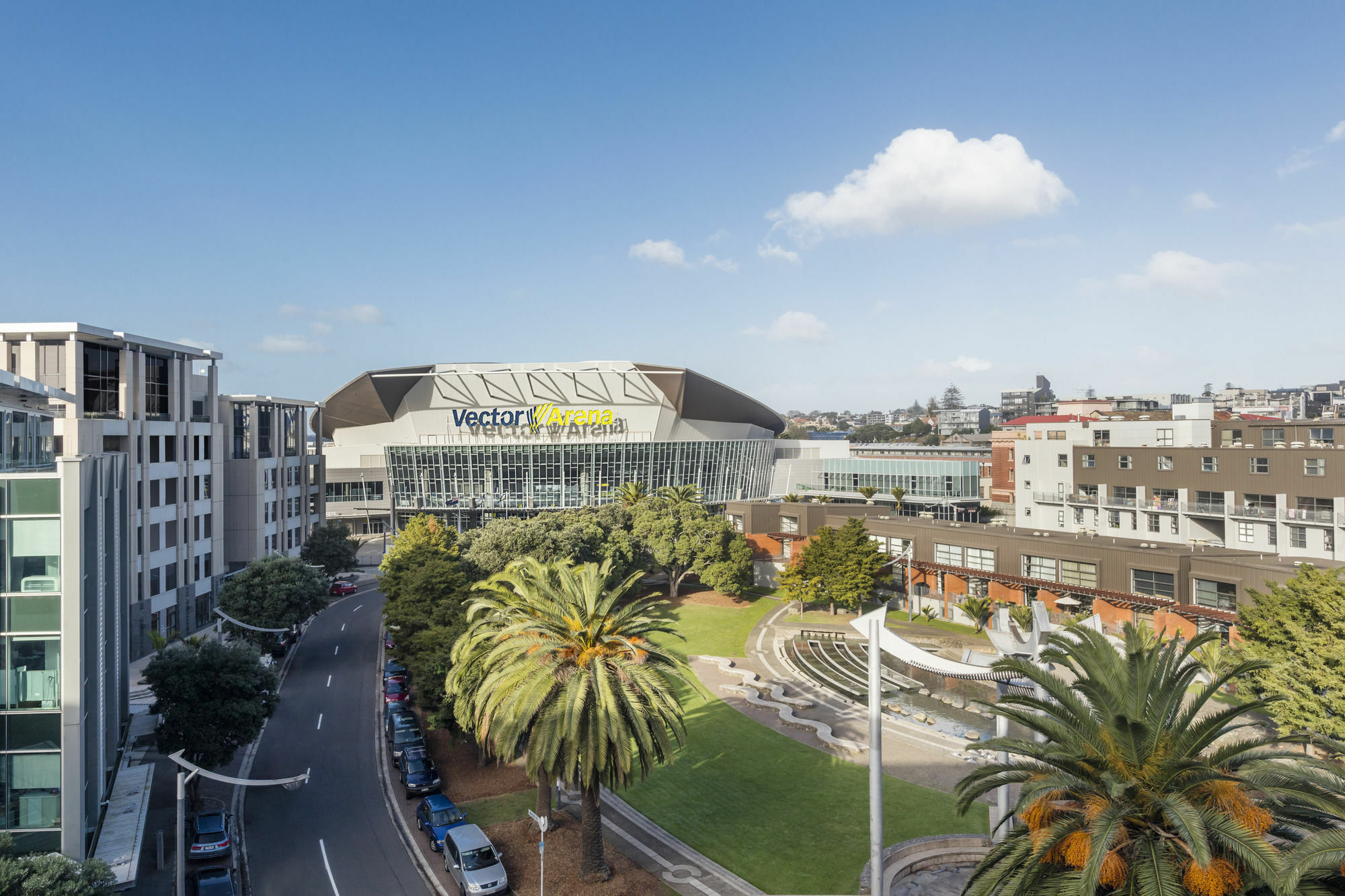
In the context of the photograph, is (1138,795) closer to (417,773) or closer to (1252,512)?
(417,773)

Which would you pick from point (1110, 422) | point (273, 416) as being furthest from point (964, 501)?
point (273, 416)

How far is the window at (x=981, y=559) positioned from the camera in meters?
55.0

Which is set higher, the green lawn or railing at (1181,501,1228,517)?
railing at (1181,501,1228,517)

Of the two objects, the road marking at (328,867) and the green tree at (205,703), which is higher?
the green tree at (205,703)

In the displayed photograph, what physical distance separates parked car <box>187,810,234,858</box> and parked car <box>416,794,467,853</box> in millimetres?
5965

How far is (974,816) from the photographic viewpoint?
88.0ft

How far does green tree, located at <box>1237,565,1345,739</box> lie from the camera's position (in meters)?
27.6

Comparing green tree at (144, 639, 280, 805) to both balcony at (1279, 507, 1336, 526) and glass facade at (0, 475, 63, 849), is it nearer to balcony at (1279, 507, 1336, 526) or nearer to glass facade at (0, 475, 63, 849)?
glass facade at (0, 475, 63, 849)

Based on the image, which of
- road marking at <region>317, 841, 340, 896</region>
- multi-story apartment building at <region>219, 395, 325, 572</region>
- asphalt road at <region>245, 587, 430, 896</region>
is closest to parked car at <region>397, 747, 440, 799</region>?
asphalt road at <region>245, 587, 430, 896</region>

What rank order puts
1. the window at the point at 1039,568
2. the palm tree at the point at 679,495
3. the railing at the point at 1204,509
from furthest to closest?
the palm tree at the point at 679,495 → the railing at the point at 1204,509 → the window at the point at 1039,568

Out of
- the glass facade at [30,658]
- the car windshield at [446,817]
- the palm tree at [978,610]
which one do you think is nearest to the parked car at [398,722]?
the car windshield at [446,817]

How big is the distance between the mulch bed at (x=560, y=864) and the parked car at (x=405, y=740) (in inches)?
307

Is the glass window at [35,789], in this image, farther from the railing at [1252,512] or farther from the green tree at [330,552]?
the railing at [1252,512]

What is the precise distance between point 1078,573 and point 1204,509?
15650mm
